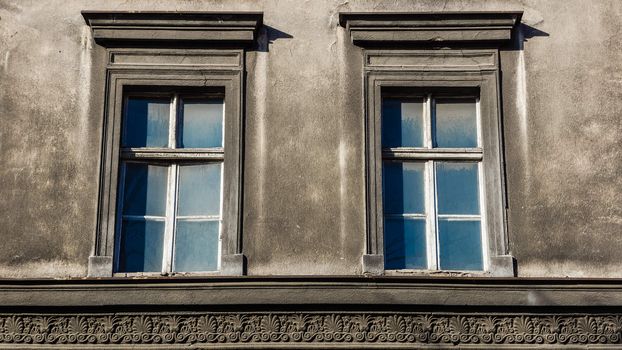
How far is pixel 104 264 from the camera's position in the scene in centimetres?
939

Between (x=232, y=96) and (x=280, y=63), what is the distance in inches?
19.5

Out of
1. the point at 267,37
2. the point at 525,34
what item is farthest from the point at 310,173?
the point at 525,34

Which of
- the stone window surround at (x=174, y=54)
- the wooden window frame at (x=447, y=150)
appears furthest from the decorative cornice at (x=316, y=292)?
the stone window surround at (x=174, y=54)

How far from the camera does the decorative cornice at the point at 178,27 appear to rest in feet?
32.7

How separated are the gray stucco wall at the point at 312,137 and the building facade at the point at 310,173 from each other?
0.02 m

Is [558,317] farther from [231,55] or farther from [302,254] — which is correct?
[231,55]

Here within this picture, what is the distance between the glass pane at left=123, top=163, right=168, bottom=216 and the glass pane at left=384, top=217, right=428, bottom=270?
1.85m

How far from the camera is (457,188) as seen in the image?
979cm

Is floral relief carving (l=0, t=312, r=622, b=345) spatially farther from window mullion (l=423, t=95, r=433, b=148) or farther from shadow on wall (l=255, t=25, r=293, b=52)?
shadow on wall (l=255, t=25, r=293, b=52)

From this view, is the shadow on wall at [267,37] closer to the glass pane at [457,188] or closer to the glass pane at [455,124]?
the glass pane at [455,124]

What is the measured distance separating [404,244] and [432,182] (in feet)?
1.90

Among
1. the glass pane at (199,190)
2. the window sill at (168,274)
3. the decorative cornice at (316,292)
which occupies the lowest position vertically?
the decorative cornice at (316,292)

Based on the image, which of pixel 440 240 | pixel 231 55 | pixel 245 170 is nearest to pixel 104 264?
pixel 245 170

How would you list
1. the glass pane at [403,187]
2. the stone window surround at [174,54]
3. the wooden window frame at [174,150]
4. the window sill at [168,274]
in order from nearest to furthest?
the window sill at [168,274], the wooden window frame at [174,150], the glass pane at [403,187], the stone window surround at [174,54]
